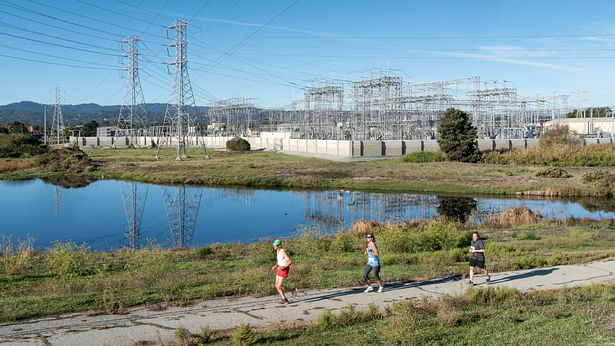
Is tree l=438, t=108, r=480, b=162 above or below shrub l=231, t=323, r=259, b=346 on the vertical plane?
above

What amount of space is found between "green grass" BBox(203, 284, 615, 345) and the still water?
15.0 m

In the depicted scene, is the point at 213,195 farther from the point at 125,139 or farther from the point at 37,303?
the point at 125,139

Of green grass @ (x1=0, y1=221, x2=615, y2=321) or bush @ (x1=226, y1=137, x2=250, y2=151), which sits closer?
green grass @ (x1=0, y1=221, x2=615, y2=321)

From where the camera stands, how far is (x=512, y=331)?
8.68 metres

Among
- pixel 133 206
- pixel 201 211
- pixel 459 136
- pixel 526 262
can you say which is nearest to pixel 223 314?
pixel 526 262

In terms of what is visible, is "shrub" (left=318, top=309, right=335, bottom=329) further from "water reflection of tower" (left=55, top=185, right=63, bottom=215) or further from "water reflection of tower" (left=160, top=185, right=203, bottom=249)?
"water reflection of tower" (left=55, top=185, right=63, bottom=215)

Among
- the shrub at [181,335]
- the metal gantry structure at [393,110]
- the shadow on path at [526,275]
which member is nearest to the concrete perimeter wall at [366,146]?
the metal gantry structure at [393,110]

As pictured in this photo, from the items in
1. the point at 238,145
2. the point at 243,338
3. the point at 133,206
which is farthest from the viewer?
the point at 238,145

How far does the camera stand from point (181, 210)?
33.3m

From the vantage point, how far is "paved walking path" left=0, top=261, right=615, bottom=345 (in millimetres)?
8789

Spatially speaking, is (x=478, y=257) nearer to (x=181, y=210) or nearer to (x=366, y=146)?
(x=181, y=210)

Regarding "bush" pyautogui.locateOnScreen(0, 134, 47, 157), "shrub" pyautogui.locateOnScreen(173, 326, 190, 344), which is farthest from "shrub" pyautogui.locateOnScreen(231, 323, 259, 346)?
"bush" pyautogui.locateOnScreen(0, 134, 47, 157)

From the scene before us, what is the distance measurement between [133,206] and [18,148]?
47287 millimetres

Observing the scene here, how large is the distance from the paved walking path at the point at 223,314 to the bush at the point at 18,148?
225 feet
